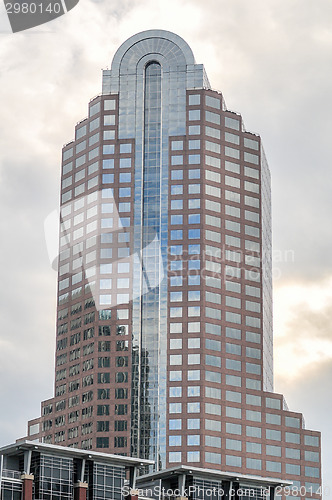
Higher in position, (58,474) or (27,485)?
(58,474)

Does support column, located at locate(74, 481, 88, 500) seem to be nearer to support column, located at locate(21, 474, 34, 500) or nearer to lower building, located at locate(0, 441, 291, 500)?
lower building, located at locate(0, 441, 291, 500)

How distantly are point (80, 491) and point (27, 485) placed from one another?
22.2 feet

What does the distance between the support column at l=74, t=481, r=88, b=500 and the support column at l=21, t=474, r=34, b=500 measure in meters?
5.93

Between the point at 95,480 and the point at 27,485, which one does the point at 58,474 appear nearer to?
the point at 27,485

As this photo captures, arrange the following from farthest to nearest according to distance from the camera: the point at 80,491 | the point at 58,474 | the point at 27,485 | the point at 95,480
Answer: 1. the point at 95,480
2. the point at 80,491
3. the point at 58,474
4. the point at 27,485

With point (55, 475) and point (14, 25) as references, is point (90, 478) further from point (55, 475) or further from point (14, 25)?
point (14, 25)

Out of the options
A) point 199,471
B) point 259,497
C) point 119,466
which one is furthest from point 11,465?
point 259,497

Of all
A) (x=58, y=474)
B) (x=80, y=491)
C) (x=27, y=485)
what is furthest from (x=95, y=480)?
(x=27, y=485)

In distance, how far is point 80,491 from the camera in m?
123

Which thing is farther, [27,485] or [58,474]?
[58,474]

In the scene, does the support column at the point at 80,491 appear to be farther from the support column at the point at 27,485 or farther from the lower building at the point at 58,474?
the support column at the point at 27,485

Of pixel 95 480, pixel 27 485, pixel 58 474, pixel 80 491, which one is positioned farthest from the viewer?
pixel 95 480

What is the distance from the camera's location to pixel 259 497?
139 meters

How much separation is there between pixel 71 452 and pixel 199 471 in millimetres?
17496
